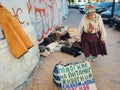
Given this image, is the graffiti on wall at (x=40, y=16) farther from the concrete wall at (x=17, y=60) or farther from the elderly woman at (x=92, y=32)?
the elderly woman at (x=92, y=32)

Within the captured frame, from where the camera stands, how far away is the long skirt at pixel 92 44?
5.50m

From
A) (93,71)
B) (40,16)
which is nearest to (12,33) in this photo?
(93,71)

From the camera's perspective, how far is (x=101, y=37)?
Result: 5.49m

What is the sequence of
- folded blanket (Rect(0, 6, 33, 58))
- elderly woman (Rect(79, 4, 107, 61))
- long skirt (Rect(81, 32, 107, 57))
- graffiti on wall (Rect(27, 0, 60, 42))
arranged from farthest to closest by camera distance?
1. graffiti on wall (Rect(27, 0, 60, 42))
2. long skirt (Rect(81, 32, 107, 57))
3. elderly woman (Rect(79, 4, 107, 61))
4. folded blanket (Rect(0, 6, 33, 58))

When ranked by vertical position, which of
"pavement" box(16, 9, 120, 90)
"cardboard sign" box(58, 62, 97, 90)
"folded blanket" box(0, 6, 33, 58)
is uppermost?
"folded blanket" box(0, 6, 33, 58)

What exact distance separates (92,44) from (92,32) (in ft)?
1.21

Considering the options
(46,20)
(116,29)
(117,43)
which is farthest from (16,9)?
(116,29)

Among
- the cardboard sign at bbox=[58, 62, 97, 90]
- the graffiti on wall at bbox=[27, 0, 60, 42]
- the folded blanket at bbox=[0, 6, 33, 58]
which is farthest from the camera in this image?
the graffiti on wall at bbox=[27, 0, 60, 42]

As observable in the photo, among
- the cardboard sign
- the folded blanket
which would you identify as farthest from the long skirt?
the folded blanket

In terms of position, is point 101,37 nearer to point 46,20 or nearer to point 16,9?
point 16,9

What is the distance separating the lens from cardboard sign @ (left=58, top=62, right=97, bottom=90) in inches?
154

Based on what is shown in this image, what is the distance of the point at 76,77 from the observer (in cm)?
398

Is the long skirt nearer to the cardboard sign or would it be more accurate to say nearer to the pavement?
the pavement

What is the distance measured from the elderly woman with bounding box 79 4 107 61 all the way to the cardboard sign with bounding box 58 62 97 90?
157 centimetres
